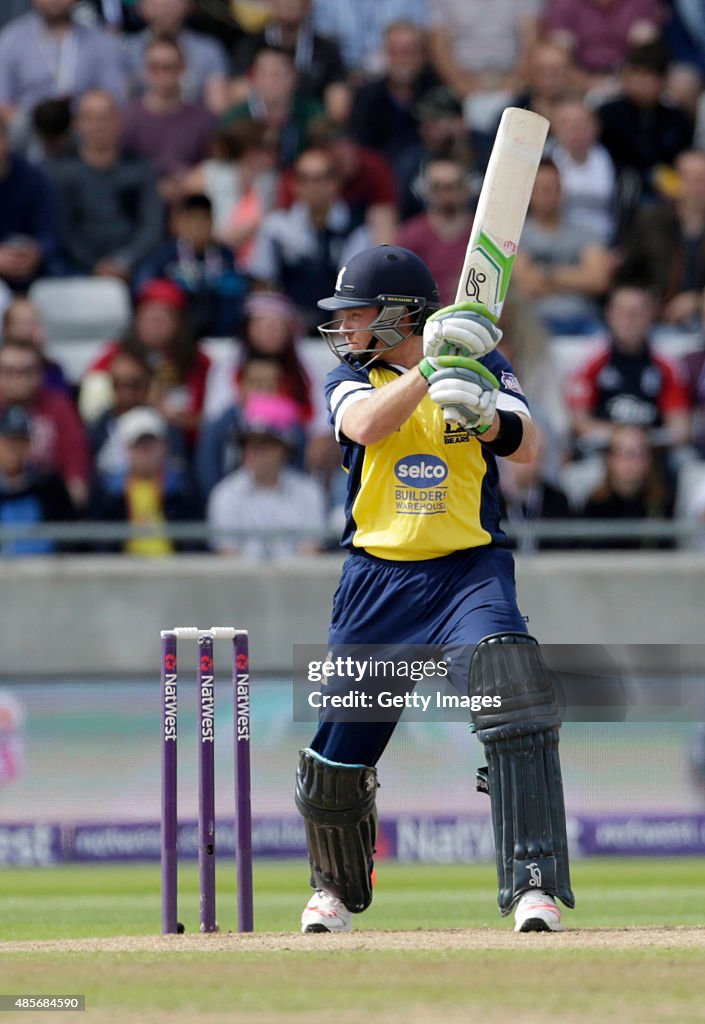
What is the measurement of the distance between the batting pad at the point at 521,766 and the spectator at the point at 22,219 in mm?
7443

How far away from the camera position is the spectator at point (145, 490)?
35.8 ft

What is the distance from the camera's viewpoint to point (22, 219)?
40.9 feet

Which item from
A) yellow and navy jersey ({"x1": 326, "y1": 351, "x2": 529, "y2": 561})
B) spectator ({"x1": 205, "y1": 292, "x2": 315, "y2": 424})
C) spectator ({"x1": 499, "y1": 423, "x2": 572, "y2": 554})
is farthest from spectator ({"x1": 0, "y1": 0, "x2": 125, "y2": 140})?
yellow and navy jersey ({"x1": 326, "y1": 351, "x2": 529, "y2": 561})

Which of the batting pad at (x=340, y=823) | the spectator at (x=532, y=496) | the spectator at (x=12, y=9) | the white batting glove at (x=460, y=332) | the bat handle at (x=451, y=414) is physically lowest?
the batting pad at (x=340, y=823)

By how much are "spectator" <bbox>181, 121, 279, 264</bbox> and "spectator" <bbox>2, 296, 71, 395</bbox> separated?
1497 millimetres

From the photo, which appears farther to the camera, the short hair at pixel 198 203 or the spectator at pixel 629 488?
the short hair at pixel 198 203

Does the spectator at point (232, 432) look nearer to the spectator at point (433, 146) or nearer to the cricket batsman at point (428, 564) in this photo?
the spectator at point (433, 146)

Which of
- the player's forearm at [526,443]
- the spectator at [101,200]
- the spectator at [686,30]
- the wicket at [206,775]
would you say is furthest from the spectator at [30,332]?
the player's forearm at [526,443]

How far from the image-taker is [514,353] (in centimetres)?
1113

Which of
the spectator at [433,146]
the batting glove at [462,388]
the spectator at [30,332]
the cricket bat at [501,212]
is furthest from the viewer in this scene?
the spectator at [433,146]

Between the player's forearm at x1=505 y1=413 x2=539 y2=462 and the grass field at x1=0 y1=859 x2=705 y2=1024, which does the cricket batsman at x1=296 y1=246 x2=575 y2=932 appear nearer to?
the player's forearm at x1=505 y1=413 x2=539 y2=462

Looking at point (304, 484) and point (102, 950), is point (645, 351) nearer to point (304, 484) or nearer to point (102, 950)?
point (304, 484)

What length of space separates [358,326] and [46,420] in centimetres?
551

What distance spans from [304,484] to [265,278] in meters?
1.93
